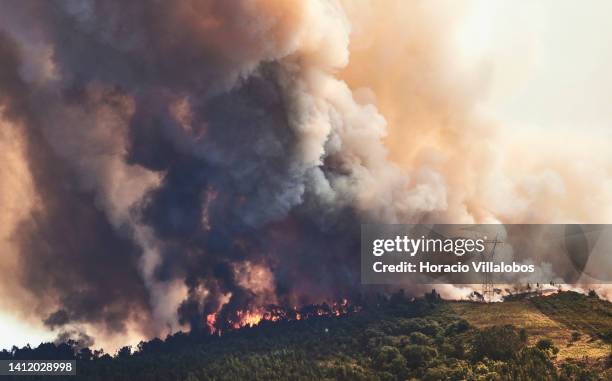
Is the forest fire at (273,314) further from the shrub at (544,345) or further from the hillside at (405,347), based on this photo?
the shrub at (544,345)

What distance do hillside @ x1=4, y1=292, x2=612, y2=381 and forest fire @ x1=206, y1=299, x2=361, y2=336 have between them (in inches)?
132

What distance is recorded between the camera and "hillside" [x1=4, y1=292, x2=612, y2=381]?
110688 mm

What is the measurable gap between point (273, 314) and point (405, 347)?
34.4 metres

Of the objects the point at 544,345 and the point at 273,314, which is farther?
the point at 273,314

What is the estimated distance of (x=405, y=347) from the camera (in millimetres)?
123938

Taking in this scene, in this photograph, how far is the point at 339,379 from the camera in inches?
4557

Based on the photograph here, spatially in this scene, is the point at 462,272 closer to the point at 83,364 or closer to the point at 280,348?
the point at 280,348

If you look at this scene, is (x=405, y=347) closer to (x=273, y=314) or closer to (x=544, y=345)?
(x=544, y=345)

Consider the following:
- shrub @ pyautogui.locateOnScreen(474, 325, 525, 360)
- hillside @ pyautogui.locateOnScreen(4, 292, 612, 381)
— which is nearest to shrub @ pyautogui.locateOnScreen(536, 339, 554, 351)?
hillside @ pyautogui.locateOnScreen(4, 292, 612, 381)

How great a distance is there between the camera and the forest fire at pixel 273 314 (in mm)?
148250

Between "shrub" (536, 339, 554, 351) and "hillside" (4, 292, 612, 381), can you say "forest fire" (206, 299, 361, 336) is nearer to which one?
"hillside" (4, 292, 612, 381)

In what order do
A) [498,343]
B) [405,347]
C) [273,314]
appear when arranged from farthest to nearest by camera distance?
1. [273,314]
2. [405,347]
3. [498,343]

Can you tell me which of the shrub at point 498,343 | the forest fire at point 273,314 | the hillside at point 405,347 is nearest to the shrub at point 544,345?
the hillside at point 405,347

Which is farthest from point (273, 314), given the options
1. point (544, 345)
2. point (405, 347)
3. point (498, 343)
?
point (544, 345)
